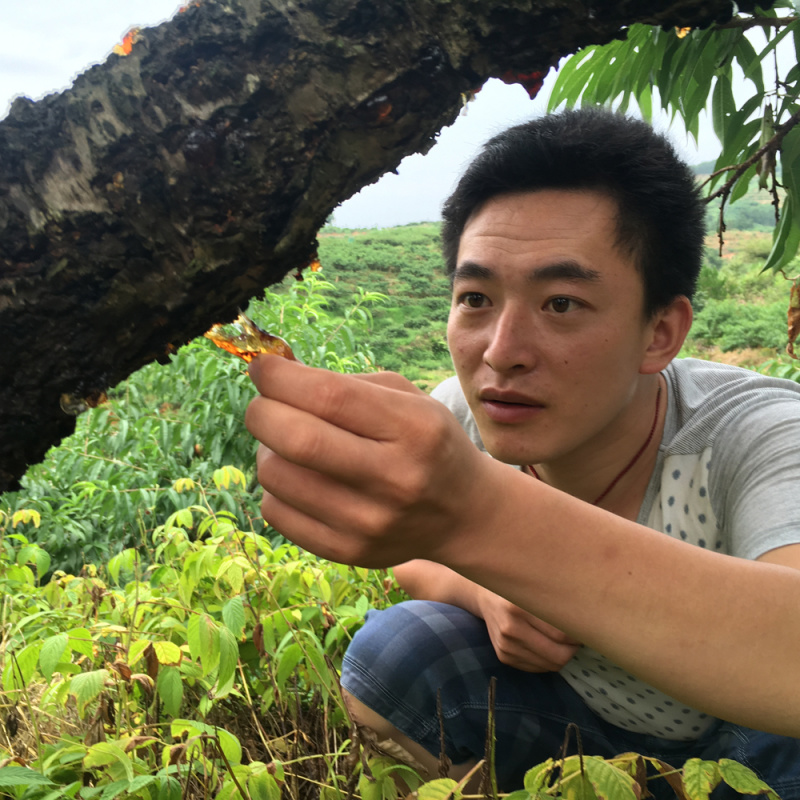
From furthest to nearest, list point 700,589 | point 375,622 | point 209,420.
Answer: point 209,420 → point 375,622 → point 700,589

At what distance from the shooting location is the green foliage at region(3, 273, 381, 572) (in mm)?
3014

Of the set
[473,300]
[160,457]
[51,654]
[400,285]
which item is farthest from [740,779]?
[400,285]

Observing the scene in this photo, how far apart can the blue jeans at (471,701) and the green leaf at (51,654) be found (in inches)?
25.8

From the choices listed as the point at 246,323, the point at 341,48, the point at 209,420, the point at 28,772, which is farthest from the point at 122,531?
the point at 341,48

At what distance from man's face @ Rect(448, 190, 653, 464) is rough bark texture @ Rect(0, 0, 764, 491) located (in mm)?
415

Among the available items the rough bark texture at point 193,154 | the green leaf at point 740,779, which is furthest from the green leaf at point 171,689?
the green leaf at point 740,779

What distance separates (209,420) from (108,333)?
7.94 feet

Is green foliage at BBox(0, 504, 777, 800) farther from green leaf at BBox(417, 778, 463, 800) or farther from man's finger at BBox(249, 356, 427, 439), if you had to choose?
man's finger at BBox(249, 356, 427, 439)

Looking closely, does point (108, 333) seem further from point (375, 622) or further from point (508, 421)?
point (375, 622)

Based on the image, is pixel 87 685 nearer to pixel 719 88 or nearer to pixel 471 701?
pixel 471 701

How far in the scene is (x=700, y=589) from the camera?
699 mm

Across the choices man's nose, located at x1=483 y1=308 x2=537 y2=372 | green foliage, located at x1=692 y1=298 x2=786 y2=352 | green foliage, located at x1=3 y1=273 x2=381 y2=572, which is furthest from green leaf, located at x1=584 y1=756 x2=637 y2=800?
green foliage, located at x1=692 y1=298 x2=786 y2=352

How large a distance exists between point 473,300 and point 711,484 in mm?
544

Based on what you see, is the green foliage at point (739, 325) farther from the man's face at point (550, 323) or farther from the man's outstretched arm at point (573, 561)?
the man's outstretched arm at point (573, 561)
